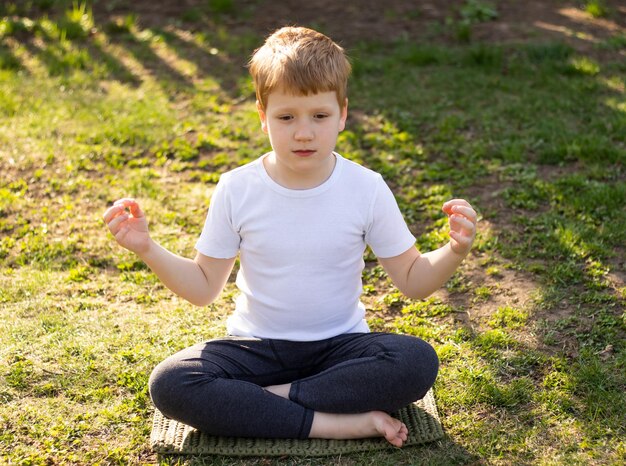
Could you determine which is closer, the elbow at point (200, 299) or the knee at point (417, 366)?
the knee at point (417, 366)

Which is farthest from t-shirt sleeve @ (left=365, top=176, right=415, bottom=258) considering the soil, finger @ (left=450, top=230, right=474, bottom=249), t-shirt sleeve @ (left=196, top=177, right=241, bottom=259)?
the soil

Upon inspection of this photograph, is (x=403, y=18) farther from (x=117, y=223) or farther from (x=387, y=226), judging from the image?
(x=117, y=223)

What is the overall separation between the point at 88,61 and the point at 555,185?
3.82 metres

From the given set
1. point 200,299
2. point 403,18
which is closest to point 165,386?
point 200,299

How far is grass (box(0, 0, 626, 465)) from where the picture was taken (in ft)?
9.80

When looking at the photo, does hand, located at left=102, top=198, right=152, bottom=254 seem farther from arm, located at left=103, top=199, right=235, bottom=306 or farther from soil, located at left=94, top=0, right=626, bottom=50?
soil, located at left=94, top=0, right=626, bottom=50

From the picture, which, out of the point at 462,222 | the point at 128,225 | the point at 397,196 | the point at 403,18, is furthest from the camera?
the point at 403,18

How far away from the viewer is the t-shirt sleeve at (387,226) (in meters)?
2.96

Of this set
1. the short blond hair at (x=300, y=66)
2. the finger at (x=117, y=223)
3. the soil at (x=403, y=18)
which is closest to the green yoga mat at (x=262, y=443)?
the finger at (x=117, y=223)

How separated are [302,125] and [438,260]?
634 millimetres

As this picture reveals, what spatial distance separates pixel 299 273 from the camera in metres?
2.95

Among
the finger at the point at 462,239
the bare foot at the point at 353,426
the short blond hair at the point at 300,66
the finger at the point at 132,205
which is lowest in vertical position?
the bare foot at the point at 353,426

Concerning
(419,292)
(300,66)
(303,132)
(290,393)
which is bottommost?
(290,393)

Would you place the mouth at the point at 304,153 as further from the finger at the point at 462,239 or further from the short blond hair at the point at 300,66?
the finger at the point at 462,239
